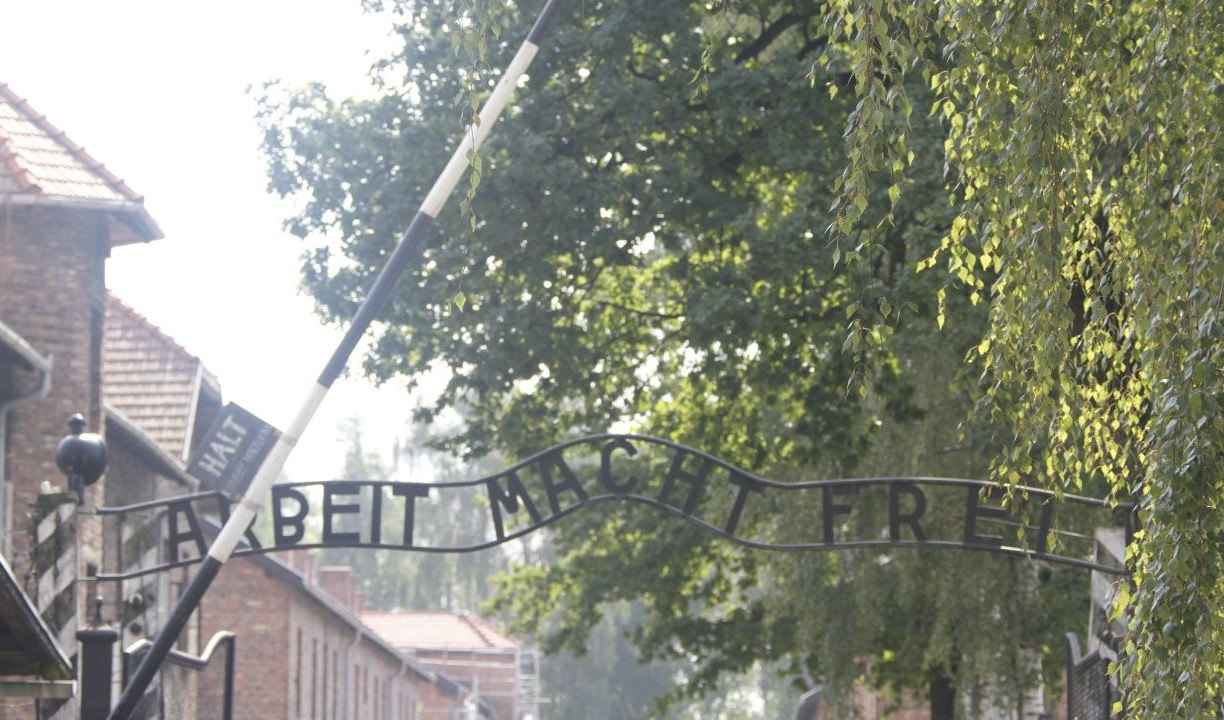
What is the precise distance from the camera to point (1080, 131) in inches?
287

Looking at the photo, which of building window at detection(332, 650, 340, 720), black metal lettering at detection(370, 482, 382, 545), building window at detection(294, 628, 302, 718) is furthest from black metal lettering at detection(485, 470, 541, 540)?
building window at detection(332, 650, 340, 720)

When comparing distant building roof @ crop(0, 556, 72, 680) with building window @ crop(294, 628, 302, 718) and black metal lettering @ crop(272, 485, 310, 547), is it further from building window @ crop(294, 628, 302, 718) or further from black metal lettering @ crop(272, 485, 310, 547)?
building window @ crop(294, 628, 302, 718)

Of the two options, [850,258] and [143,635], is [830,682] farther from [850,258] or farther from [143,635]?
[850,258]

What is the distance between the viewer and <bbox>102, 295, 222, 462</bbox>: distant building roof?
23.4 m

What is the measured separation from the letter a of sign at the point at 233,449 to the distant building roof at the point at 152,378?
10591 millimetres

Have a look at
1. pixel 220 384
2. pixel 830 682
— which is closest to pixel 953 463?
pixel 830 682


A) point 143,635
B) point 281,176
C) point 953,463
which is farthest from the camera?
point 281,176

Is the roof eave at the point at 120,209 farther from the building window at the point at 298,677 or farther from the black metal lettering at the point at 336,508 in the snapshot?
the building window at the point at 298,677

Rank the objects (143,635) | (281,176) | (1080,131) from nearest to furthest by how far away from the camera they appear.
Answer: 1. (1080,131)
2. (143,635)
3. (281,176)

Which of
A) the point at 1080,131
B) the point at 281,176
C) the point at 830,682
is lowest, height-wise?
the point at 830,682

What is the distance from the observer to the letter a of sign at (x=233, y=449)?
12.6 m

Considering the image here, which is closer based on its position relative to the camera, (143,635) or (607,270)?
(143,635)

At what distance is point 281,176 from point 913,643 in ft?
28.7

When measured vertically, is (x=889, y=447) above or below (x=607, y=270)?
below
